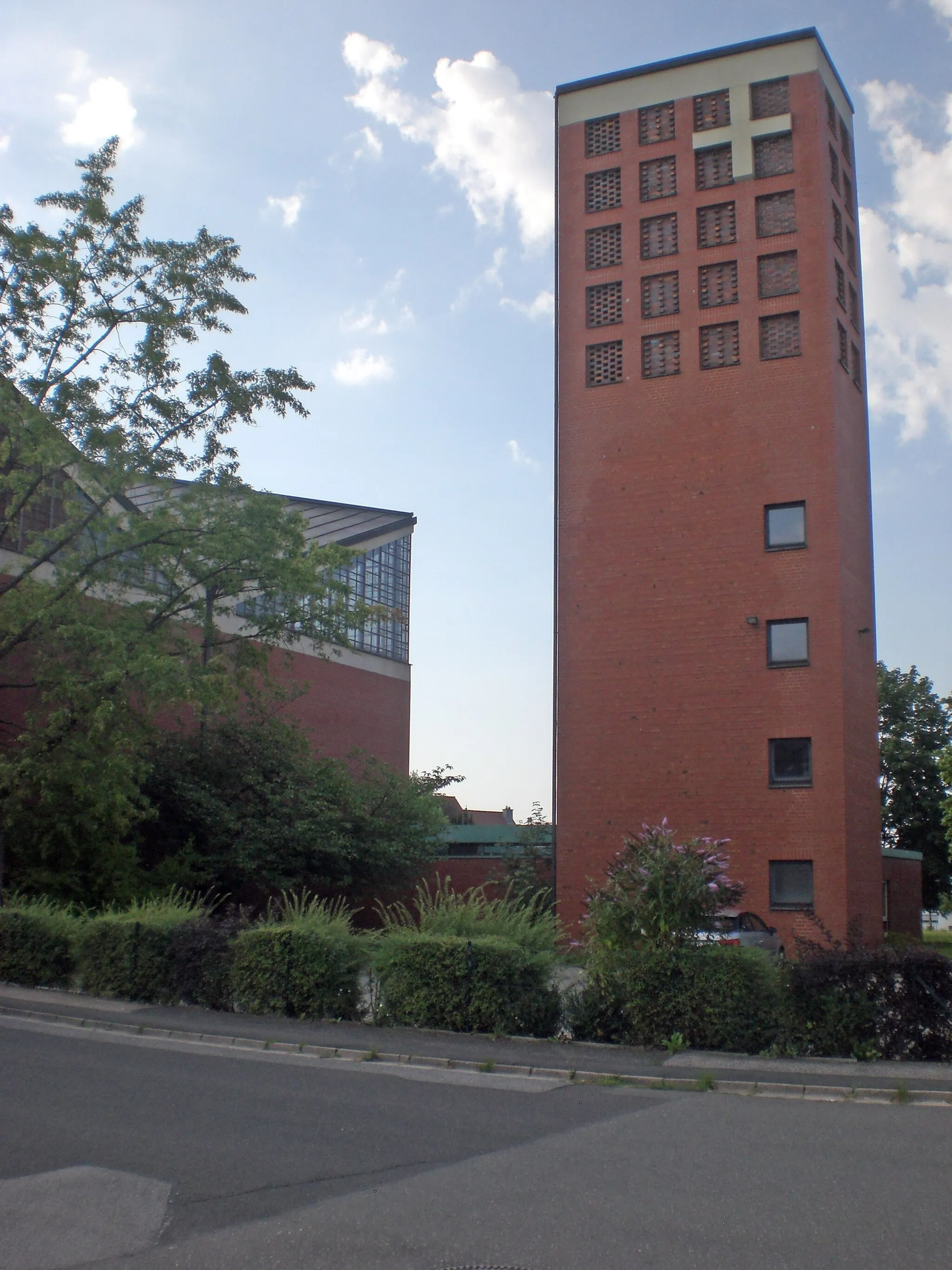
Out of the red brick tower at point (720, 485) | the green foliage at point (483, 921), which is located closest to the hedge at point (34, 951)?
the green foliage at point (483, 921)

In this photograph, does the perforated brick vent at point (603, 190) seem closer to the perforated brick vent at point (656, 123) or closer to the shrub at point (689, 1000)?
the perforated brick vent at point (656, 123)

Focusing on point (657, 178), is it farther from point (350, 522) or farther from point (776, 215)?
point (350, 522)

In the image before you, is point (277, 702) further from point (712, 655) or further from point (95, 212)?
point (95, 212)

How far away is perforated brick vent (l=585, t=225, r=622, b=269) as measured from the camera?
31.6 m

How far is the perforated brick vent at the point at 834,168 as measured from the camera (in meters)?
30.9

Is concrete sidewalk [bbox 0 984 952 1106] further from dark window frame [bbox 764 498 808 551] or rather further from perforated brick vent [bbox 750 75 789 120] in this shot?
perforated brick vent [bbox 750 75 789 120]

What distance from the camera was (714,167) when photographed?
31.0 m

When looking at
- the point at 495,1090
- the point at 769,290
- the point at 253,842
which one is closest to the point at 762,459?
the point at 769,290

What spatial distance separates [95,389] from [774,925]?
61.3 feet

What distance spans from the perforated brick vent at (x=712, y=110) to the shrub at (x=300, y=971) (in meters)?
25.2

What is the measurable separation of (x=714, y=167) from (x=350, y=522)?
26476 millimetres

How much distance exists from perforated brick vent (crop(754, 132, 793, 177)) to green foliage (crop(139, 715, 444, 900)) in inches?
751

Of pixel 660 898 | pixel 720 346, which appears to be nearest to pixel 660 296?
pixel 720 346

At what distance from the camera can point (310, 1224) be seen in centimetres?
573
